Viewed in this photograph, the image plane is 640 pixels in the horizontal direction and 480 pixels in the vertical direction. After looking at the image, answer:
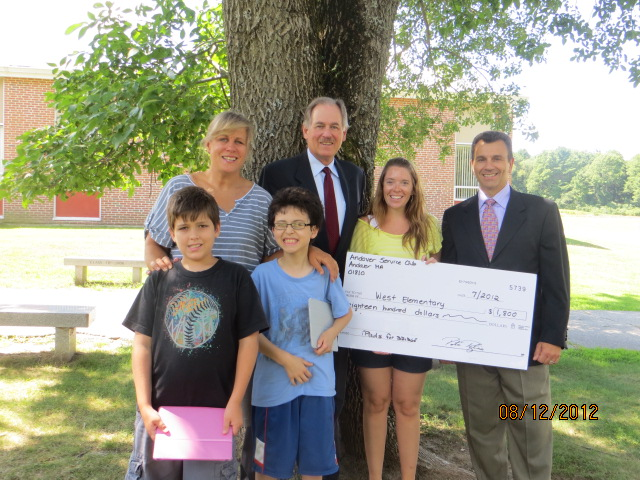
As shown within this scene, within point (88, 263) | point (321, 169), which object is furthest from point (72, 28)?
point (88, 263)

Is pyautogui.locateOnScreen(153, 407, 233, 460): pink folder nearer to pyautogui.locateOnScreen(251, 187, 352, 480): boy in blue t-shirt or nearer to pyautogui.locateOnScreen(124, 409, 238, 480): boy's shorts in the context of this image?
pyautogui.locateOnScreen(124, 409, 238, 480): boy's shorts

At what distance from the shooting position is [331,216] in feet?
10.7

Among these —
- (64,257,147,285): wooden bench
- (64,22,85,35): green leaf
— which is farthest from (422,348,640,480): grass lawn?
(64,257,147,285): wooden bench

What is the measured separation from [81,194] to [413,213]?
20006 mm

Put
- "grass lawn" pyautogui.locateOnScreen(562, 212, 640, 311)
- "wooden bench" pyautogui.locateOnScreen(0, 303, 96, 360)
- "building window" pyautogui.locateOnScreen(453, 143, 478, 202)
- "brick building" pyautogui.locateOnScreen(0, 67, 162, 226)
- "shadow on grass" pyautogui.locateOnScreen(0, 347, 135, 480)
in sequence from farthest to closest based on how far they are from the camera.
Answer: "building window" pyautogui.locateOnScreen(453, 143, 478, 202), "brick building" pyautogui.locateOnScreen(0, 67, 162, 226), "grass lawn" pyautogui.locateOnScreen(562, 212, 640, 311), "wooden bench" pyautogui.locateOnScreen(0, 303, 96, 360), "shadow on grass" pyautogui.locateOnScreen(0, 347, 135, 480)

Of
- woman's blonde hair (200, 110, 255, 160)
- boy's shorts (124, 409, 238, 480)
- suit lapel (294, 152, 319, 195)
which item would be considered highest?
woman's blonde hair (200, 110, 255, 160)

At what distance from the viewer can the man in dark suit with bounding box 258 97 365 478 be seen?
10.5 feet

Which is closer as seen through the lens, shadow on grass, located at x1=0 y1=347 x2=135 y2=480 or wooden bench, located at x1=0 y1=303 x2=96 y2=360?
shadow on grass, located at x1=0 y1=347 x2=135 y2=480

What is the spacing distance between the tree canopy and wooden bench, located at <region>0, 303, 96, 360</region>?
1243mm

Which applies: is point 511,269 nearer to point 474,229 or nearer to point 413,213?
point 474,229

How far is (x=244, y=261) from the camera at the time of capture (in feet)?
9.35

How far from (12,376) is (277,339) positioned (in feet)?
13.4

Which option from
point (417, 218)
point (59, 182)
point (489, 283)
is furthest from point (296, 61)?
point (59, 182)

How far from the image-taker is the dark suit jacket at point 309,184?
324cm
